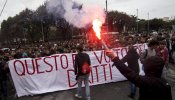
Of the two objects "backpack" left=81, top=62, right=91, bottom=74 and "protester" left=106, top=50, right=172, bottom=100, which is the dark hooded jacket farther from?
"backpack" left=81, top=62, right=91, bottom=74

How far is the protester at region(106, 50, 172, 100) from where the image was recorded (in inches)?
107

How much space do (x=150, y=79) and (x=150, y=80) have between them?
0.02 m

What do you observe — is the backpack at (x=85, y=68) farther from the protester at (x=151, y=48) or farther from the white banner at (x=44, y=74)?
the white banner at (x=44, y=74)

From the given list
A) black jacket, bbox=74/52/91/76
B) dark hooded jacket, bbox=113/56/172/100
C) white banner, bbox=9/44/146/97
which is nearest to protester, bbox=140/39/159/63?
black jacket, bbox=74/52/91/76

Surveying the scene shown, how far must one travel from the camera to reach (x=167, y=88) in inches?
112

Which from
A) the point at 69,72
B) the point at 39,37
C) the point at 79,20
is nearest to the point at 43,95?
the point at 69,72

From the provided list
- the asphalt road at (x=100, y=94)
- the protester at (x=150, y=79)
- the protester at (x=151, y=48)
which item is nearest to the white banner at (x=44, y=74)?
the asphalt road at (x=100, y=94)

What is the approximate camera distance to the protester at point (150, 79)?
8.89ft

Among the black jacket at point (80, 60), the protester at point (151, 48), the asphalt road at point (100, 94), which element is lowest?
the asphalt road at point (100, 94)

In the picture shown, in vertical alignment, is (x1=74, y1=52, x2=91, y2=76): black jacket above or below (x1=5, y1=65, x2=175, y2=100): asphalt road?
above

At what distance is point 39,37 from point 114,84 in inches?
2198

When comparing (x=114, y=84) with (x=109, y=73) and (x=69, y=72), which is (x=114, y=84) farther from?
(x=69, y=72)

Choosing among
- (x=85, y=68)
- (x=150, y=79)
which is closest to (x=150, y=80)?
(x=150, y=79)

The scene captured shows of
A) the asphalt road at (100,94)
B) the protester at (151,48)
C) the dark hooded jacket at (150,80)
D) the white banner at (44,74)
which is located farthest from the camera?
the white banner at (44,74)
